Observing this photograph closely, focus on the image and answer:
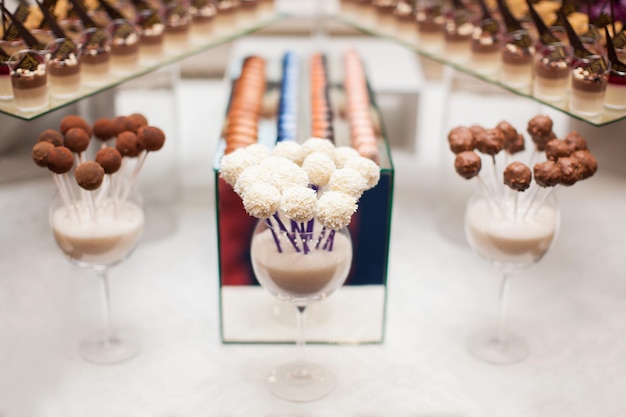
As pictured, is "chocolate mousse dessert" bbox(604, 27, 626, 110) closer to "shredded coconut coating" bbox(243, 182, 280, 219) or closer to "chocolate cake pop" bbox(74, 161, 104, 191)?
"shredded coconut coating" bbox(243, 182, 280, 219)

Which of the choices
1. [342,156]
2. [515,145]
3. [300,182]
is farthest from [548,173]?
[300,182]

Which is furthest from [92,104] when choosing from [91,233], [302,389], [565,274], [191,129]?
[565,274]

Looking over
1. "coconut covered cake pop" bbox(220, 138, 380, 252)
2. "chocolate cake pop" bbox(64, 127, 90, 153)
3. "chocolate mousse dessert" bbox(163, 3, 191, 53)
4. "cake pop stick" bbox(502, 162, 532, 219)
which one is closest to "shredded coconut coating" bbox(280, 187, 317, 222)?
"coconut covered cake pop" bbox(220, 138, 380, 252)

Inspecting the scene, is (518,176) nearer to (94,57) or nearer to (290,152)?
(290,152)

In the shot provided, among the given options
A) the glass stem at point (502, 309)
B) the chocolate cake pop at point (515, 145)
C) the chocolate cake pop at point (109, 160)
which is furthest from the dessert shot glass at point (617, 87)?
the chocolate cake pop at point (109, 160)

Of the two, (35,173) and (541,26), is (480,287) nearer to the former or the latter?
(541,26)
